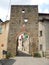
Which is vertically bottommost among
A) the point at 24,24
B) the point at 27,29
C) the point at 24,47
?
the point at 24,47

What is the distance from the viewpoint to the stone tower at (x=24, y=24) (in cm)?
3394

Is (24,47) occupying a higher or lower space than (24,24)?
lower

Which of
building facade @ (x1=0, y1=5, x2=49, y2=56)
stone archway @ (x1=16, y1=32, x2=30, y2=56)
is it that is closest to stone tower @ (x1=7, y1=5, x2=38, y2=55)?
building facade @ (x1=0, y1=5, x2=49, y2=56)

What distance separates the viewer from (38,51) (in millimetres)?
33094

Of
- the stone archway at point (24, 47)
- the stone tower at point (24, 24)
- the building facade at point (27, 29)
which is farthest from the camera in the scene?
the stone archway at point (24, 47)

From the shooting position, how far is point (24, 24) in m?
34.7

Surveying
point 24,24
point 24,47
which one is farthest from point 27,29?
point 24,47

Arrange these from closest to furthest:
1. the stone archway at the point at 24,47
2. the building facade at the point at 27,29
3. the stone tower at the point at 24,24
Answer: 1. the building facade at the point at 27,29
2. the stone tower at the point at 24,24
3. the stone archway at the point at 24,47

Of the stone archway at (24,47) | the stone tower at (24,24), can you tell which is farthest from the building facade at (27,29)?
the stone archway at (24,47)

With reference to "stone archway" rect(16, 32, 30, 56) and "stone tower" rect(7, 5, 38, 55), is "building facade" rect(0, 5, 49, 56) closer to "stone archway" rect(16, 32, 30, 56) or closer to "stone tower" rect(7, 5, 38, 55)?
"stone tower" rect(7, 5, 38, 55)

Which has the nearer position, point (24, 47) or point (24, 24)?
point (24, 24)

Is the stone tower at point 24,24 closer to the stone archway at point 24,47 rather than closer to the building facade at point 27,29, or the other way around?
the building facade at point 27,29

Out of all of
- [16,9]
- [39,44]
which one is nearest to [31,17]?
[16,9]

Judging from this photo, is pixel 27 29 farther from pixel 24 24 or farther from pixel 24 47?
Answer: pixel 24 47
